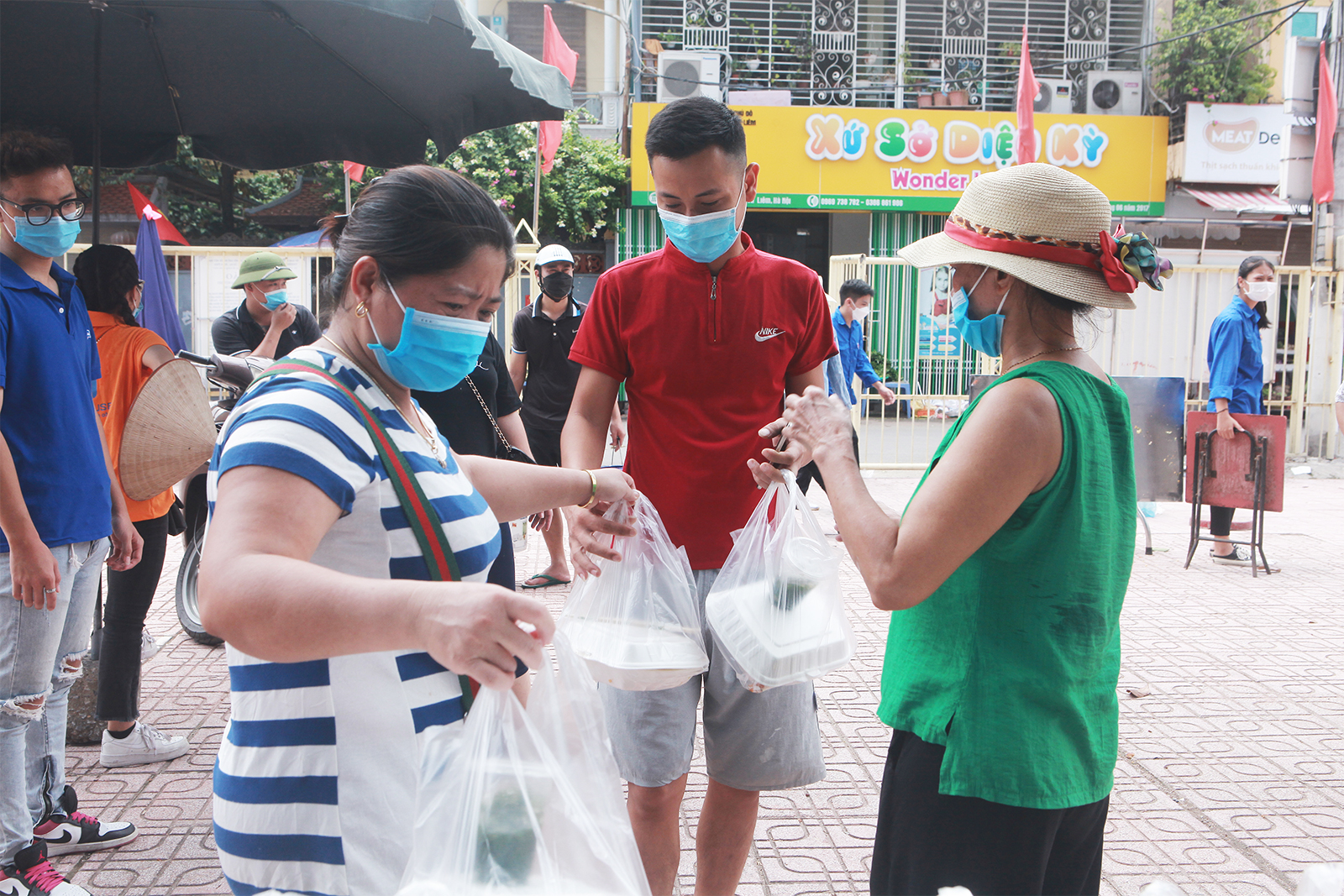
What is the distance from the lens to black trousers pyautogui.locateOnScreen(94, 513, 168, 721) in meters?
3.47

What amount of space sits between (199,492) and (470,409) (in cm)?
155

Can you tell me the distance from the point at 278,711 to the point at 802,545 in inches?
47.0

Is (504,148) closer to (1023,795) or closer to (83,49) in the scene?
(83,49)

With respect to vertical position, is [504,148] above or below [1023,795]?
above

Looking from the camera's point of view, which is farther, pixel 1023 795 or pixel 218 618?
pixel 1023 795

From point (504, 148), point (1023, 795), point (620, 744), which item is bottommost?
point (620, 744)

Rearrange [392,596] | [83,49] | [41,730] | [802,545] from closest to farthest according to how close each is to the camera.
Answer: [392,596], [802,545], [41,730], [83,49]

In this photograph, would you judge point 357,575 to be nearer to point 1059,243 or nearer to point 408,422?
point 408,422

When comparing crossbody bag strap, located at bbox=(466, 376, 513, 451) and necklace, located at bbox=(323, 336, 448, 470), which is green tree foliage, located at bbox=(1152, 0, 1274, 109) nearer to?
crossbody bag strap, located at bbox=(466, 376, 513, 451)

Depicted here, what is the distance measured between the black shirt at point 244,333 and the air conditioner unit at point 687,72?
470 inches

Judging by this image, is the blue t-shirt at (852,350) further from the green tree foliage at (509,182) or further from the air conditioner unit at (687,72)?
the air conditioner unit at (687,72)

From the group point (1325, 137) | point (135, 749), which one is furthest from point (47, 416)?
point (1325, 137)

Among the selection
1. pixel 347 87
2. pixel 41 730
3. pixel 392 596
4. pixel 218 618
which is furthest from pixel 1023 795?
pixel 347 87

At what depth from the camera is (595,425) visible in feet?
8.25
